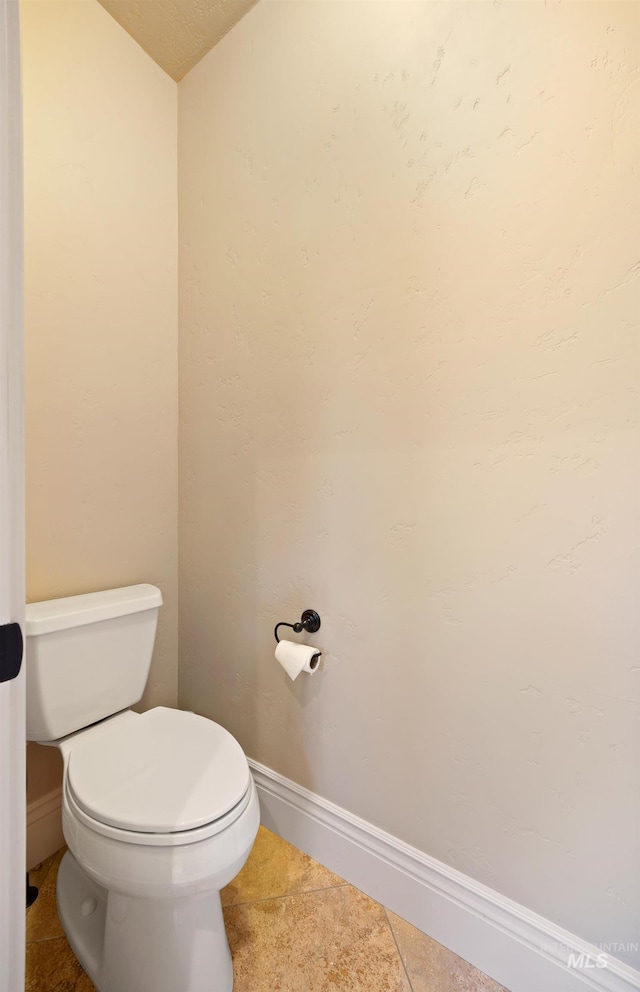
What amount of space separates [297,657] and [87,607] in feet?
1.93

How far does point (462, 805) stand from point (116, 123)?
2220 mm

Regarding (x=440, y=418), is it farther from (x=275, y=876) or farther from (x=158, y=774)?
(x=275, y=876)

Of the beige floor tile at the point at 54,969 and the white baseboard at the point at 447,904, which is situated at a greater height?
the white baseboard at the point at 447,904

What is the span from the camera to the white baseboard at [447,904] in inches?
32.7

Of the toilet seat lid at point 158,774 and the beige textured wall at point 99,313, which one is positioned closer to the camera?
the toilet seat lid at point 158,774

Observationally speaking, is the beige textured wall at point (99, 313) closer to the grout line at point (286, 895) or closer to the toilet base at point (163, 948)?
the toilet base at point (163, 948)

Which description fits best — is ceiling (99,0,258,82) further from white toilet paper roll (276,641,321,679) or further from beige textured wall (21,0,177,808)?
white toilet paper roll (276,641,321,679)

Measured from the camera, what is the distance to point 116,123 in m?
1.34

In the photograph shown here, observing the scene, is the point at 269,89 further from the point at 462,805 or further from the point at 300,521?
the point at 462,805

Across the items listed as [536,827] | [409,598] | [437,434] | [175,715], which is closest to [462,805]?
[536,827]

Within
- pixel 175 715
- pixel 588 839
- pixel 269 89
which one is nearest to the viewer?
pixel 588 839

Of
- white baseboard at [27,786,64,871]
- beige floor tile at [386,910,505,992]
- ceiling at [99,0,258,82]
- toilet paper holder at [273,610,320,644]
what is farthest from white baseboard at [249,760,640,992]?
ceiling at [99,0,258,82]

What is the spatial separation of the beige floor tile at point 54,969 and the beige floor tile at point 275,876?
338mm

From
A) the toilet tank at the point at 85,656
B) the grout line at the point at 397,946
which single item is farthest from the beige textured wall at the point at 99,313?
the grout line at the point at 397,946
